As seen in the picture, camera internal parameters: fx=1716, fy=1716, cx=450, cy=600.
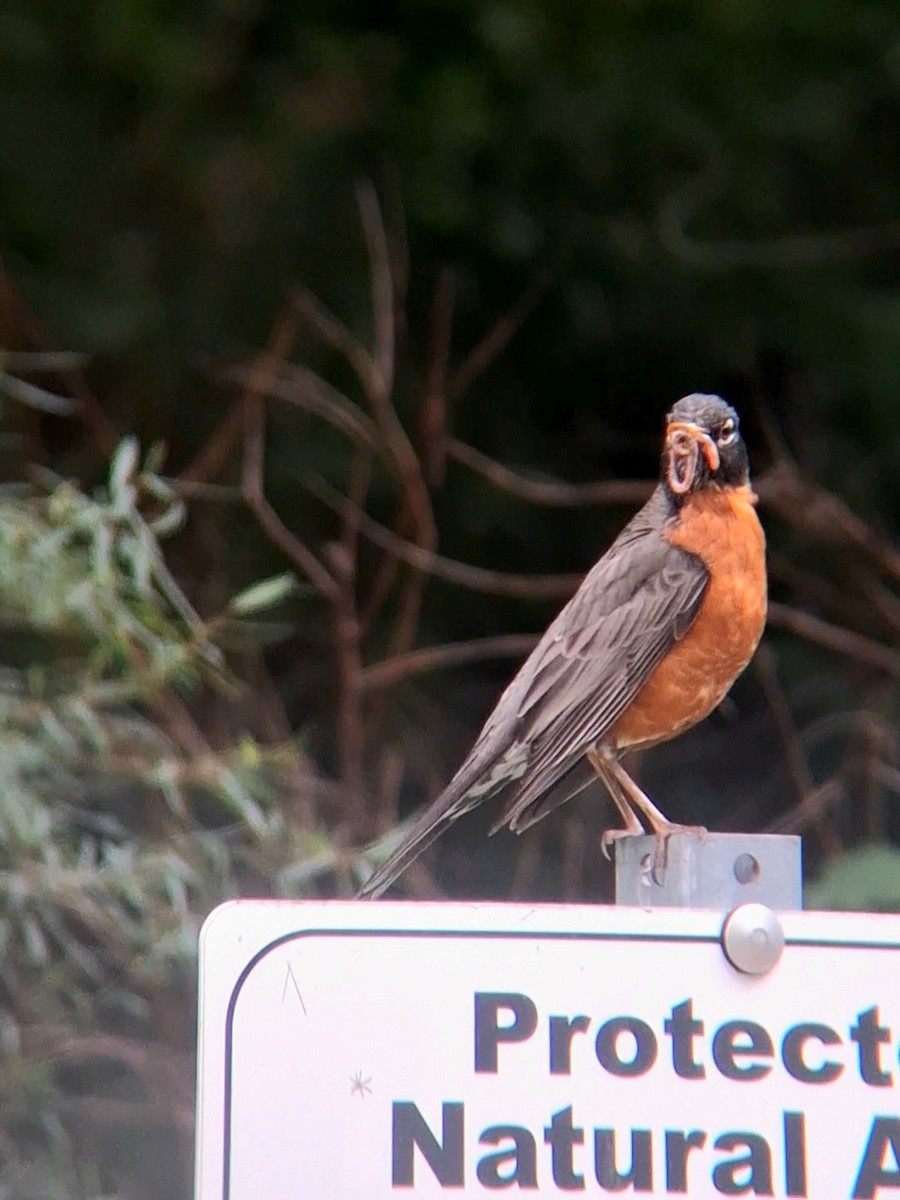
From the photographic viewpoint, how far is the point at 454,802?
2277 millimetres

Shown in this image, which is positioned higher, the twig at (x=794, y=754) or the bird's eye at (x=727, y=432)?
the twig at (x=794, y=754)

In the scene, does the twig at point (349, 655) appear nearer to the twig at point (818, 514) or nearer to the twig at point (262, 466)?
the twig at point (262, 466)

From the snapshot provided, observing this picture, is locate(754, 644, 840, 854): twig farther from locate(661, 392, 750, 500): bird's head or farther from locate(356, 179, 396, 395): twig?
locate(661, 392, 750, 500): bird's head

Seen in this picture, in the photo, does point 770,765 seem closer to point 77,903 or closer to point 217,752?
point 217,752

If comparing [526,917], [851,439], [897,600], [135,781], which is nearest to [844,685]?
[897,600]

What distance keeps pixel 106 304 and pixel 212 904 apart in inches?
77.1

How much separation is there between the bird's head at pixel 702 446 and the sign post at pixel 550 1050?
112cm

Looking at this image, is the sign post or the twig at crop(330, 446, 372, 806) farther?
the twig at crop(330, 446, 372, 806)

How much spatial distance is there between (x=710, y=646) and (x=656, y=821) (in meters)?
0.33

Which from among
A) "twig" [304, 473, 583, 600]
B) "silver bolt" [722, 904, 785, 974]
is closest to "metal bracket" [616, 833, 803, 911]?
"silver bolt" [722, 904, 785, 974]

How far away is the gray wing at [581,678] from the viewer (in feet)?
7.40

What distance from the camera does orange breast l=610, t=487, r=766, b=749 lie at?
2379 mm

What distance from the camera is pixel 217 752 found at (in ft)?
12.0

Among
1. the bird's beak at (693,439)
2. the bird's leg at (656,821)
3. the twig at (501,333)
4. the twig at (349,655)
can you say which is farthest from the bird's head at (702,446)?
the twig at (501,333)
